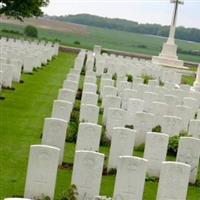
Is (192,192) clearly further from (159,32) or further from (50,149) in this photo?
(159,32)

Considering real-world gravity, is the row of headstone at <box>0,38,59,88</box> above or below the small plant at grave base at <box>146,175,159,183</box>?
above

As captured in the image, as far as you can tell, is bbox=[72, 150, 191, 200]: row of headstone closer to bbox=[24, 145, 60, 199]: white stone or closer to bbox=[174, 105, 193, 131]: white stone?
bbox=[24, 145, 60, 199]: white stone

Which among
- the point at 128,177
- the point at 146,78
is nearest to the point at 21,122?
the point at 128,177

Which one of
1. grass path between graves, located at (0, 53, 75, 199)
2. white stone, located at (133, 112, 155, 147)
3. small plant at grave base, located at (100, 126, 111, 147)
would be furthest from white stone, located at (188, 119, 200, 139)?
grass path between graves, located at (0, 53, 75, 199)

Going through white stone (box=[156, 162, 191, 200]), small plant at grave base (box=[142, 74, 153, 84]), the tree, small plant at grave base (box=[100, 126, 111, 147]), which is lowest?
small plant at grave base (box=[100, 126, 111, 147])

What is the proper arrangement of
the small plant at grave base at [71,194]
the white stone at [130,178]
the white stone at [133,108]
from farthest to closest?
1. the white stone at [133,108]
2. the small plant at grave base at [71,194]
3. the white stone at [130,178]

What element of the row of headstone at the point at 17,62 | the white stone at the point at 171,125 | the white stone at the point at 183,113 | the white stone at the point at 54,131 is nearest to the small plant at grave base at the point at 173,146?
the white stone at the point at 171,125

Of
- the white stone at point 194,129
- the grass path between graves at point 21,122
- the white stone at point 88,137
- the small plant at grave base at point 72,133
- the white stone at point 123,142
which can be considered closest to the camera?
the grass path between graves at point 21,122

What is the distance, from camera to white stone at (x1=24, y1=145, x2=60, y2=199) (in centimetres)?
865

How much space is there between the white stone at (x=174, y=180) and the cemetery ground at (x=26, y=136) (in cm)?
105

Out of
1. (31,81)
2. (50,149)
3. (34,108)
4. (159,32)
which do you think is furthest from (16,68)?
(159,32)

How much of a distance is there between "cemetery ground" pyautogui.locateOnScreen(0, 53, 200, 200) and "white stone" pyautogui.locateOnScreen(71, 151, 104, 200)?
0.50 m

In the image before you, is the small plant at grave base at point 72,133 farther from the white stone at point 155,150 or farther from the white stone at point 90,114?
the white stone at point 155,150

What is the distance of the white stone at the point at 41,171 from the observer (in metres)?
8.65
